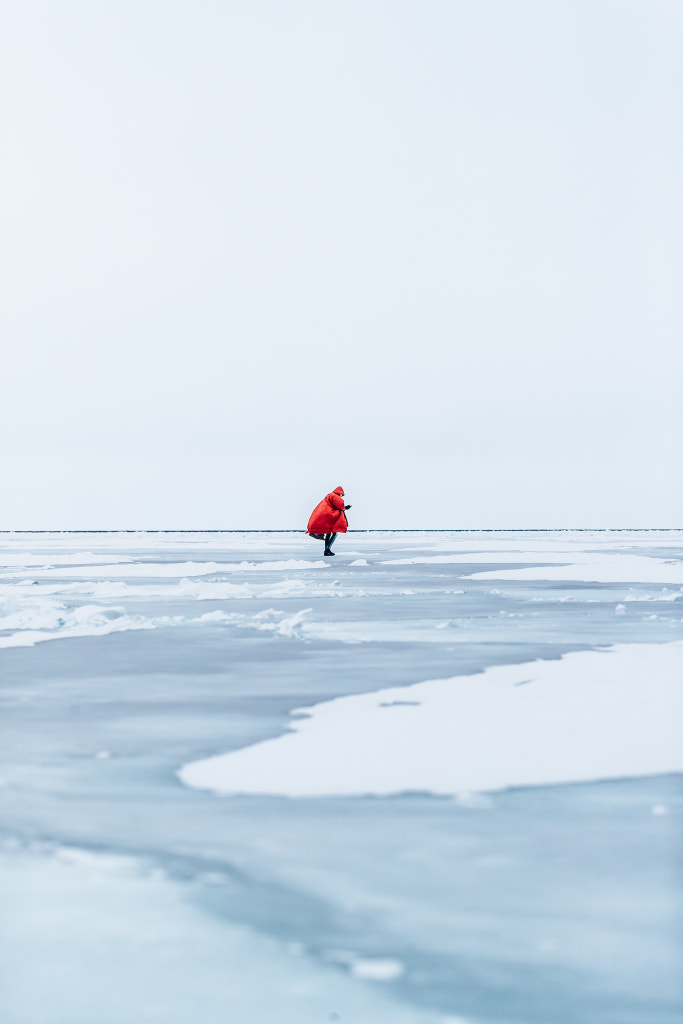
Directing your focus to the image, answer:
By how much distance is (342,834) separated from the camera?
11.7 ft

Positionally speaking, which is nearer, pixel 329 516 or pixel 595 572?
pixel 595 572

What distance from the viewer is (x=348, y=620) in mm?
10508

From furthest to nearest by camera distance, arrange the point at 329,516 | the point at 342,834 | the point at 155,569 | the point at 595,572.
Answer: the point at 329,516 → the point at 155,569 → the point at 595,572 → the point at 342,834

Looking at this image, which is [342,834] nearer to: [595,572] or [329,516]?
[595,572]

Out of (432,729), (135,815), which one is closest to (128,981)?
(135,815)

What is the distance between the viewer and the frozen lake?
2441 mm

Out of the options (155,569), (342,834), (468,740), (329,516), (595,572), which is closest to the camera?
(342,834)

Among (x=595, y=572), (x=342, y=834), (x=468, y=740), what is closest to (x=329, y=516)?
(x=595, y=572)

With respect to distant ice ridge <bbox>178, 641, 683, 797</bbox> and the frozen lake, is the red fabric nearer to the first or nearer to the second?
the frozen lake

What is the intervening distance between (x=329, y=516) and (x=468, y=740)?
18.6 m

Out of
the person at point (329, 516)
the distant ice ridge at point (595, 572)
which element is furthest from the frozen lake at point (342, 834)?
the person at point (329, 516)

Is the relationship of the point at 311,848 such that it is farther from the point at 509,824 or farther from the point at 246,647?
the point at 246,647

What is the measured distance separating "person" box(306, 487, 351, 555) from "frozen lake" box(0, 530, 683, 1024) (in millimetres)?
14446

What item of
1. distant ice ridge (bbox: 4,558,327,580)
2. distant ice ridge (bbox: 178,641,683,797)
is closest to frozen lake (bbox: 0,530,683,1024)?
distant ice ridge (bbox: 178,641,683,797)
